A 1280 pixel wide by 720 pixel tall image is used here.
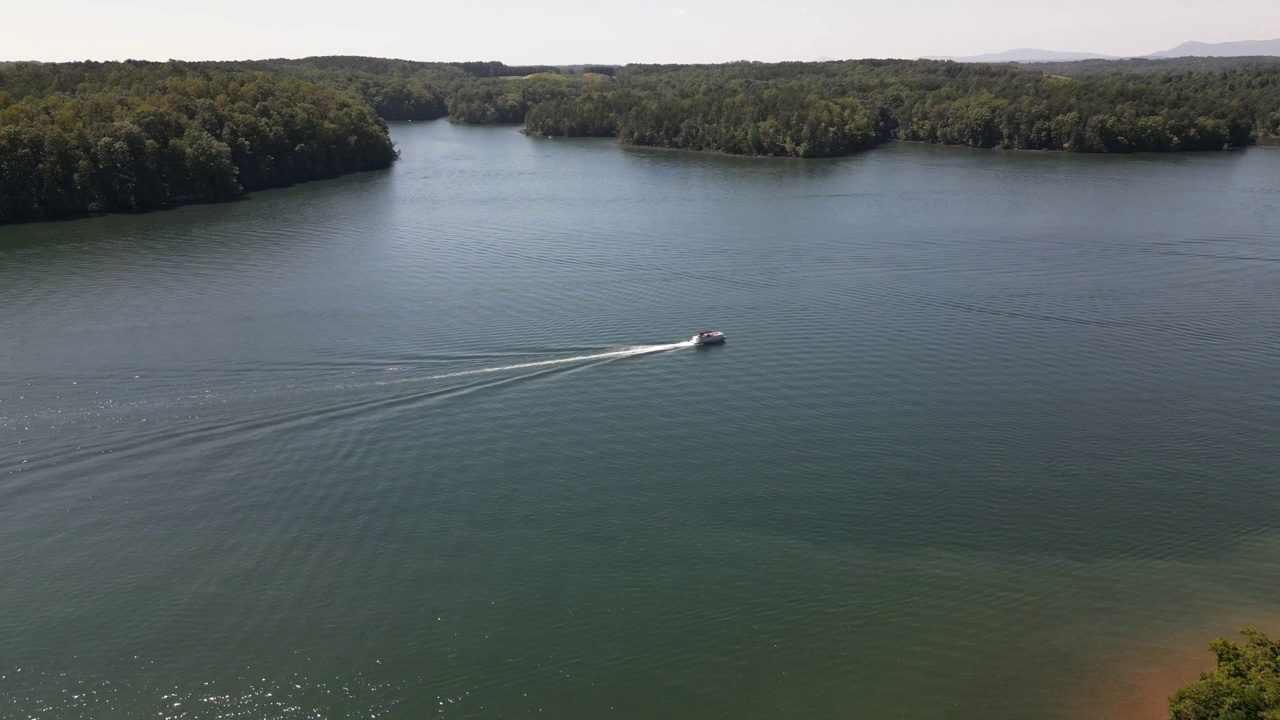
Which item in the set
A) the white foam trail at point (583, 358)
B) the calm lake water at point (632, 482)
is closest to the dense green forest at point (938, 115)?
the calm lake water at point (632, 482)

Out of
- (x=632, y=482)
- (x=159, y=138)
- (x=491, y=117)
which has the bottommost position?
(x=632, y=482)

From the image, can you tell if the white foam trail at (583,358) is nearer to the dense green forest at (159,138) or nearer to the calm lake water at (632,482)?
the calm lake water at (632,482)

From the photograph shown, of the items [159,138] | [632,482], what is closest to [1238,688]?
[632,482]

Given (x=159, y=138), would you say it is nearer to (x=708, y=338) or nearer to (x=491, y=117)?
(x=708, y=338)

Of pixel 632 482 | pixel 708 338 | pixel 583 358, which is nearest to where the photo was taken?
pixel 632 482

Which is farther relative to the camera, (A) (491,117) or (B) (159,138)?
(A) (491,117)

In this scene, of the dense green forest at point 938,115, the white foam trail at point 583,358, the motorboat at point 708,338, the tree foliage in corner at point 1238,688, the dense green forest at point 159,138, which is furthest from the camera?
the dense green forest at point 938,115

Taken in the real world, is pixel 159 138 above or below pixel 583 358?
above
